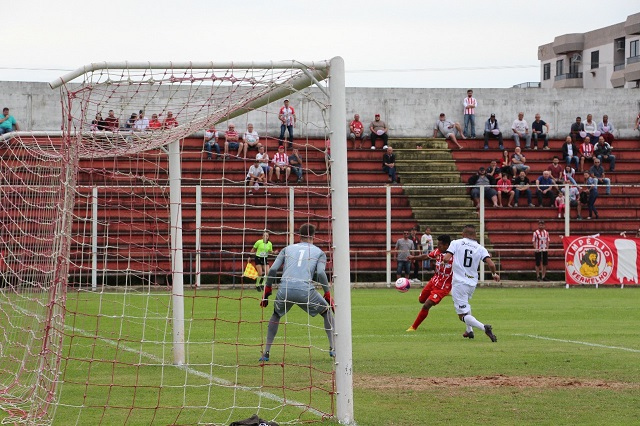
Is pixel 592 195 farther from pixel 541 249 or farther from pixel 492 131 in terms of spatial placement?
pixel 492 131

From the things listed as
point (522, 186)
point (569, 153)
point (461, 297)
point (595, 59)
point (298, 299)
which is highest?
point (595, 59)

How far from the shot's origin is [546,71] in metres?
101

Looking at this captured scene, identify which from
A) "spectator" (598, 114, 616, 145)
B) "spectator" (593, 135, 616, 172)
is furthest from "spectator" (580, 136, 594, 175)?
"spectator" (598, 114, 616, 145)

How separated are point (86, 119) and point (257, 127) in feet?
86.4

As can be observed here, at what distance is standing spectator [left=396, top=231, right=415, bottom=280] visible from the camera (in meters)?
32.9

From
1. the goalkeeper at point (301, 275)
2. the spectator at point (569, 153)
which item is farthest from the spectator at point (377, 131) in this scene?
the goalkeeper at point (301, 275)

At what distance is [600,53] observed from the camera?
88.9 meters

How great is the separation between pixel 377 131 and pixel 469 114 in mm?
4231

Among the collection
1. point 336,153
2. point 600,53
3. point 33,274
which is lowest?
point 33,274

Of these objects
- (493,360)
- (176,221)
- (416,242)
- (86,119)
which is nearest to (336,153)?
(86,119)

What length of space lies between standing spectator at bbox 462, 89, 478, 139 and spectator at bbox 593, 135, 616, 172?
4.75 m

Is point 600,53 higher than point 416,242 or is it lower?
higher

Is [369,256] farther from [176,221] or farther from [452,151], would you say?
[176,221]

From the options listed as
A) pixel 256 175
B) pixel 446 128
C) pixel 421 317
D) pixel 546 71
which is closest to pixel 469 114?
pixel 446 128
